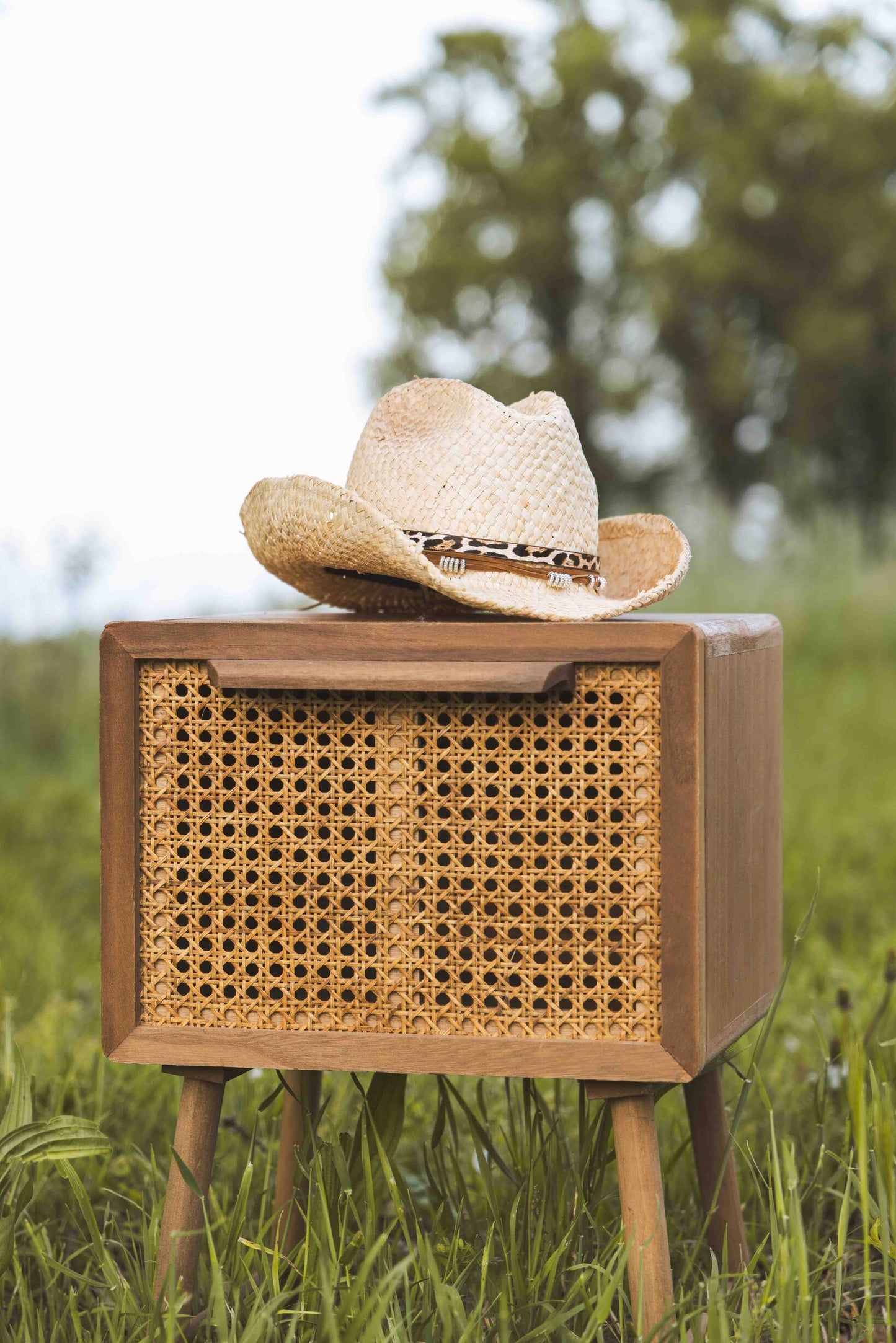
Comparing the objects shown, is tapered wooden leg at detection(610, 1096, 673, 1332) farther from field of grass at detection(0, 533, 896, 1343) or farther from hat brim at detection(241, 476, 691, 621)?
hat brim at detection(241, 476, 691, 621)

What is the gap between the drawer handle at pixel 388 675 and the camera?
1393mm

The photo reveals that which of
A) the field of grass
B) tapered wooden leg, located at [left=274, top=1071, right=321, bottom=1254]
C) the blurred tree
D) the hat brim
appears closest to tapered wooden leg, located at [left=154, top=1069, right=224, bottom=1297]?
the field of grass

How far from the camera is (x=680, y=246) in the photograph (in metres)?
14.5

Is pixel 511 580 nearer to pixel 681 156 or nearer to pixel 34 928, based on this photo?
pixel 34 928

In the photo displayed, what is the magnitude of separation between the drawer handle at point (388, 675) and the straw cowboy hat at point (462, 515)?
0.33 feet

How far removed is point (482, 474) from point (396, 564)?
0.17 meters

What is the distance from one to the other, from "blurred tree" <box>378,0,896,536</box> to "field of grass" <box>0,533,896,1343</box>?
11.7 meters

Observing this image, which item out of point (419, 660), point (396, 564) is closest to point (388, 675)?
point (419, 660)

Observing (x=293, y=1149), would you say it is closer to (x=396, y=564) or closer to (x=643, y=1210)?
(x=643, y=1210)

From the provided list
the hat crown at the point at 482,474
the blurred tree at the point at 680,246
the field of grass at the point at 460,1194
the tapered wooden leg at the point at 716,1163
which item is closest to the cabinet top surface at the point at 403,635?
the hat crown at the point at 482,474

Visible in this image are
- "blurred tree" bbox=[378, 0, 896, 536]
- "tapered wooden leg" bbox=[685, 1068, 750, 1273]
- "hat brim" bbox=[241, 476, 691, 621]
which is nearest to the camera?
"hat brim" bbox=[241, 476, 691, 621]

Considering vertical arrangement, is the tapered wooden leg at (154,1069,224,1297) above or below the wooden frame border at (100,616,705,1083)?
below

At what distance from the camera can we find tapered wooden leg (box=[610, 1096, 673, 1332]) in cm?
146

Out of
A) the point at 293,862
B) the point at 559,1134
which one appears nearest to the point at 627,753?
the point at 293,862
